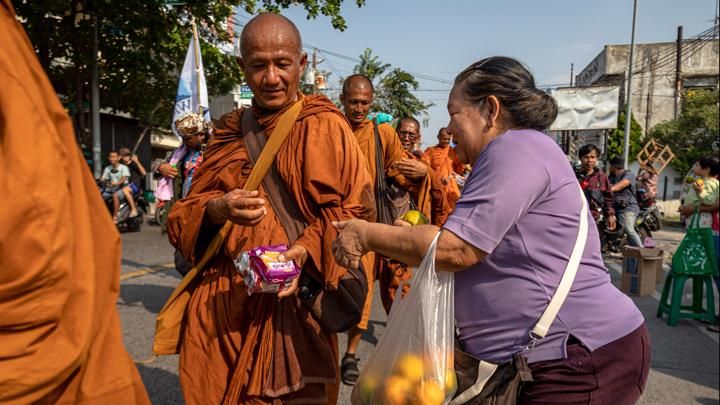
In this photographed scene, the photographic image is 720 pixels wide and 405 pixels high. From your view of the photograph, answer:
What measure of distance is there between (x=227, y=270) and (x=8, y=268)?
126 centimetres

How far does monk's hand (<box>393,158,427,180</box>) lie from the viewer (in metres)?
4.00

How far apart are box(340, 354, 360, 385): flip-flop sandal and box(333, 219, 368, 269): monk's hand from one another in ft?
7.81

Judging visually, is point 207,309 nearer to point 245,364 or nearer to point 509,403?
point 245,364

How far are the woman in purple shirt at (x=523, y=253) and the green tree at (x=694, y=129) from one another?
80.4ft

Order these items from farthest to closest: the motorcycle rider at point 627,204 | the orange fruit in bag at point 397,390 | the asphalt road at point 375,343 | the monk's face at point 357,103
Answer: the motorcycle rider at point 627,204
the monk's face at point 357,103
the asphalt road at point 375,343
the orange fruit in bag at point 397,390

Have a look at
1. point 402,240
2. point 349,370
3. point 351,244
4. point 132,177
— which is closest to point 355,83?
point 349,370

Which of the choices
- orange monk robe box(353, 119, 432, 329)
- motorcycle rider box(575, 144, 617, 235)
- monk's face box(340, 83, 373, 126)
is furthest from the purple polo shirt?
motorcycle rider box(575, 144, 617, 235)

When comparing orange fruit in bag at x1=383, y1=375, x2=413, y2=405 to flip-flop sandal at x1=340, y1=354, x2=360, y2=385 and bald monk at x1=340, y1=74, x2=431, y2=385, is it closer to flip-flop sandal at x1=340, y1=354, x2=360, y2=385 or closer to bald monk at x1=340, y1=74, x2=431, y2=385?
bald monk at x1=340, y1=74, x2=431, y2=385

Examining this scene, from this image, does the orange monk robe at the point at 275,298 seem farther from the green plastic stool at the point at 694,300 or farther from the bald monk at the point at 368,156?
the green plastic stool at the point at 694,300

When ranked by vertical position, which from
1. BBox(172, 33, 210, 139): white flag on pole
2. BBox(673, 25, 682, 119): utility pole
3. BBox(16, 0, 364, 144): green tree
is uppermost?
BBox(673, 25, 682, 119): utility pole

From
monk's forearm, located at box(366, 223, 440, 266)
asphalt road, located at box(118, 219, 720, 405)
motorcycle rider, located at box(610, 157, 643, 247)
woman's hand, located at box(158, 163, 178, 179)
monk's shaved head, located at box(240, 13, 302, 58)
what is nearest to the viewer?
monk's forearm, located at box(366, 223, 440, 266)

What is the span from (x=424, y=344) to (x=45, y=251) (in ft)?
3.66

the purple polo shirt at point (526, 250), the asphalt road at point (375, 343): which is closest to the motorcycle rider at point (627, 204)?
the asphalt road at point (375, 343)

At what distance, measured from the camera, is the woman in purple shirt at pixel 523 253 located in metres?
1.60
